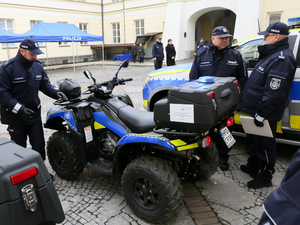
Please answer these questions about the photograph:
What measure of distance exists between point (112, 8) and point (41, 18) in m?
7.25

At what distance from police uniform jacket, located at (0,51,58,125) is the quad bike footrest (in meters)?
1.01

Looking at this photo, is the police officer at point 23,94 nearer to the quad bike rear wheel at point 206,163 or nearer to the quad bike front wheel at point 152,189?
the quad bike front wheel at point 152,189

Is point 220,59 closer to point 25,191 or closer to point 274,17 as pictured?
point 25,191

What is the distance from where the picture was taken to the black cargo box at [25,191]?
1.40 metres

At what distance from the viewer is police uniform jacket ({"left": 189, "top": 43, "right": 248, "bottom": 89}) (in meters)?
3.49

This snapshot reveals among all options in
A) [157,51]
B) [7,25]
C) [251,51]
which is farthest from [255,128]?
[7,25]

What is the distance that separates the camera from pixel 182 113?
→ 2.32 meters

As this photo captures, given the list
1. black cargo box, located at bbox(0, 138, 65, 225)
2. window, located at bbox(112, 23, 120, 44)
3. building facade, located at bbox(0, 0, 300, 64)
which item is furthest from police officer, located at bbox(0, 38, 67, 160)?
window, located at bbox(112, 23, 120, 44)

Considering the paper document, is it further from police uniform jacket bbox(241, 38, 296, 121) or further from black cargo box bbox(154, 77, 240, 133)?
black cargo box bbox(154, 77, 240, 133)

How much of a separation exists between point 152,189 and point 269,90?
169cm

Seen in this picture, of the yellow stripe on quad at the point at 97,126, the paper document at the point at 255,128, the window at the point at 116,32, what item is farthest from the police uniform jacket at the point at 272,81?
the window at the point at 116,32

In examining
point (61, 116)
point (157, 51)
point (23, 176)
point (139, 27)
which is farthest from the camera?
point (139, 27)

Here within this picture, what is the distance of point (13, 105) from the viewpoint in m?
3.10

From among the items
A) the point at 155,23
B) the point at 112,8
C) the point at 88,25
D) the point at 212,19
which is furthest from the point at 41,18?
the point at 212,19
